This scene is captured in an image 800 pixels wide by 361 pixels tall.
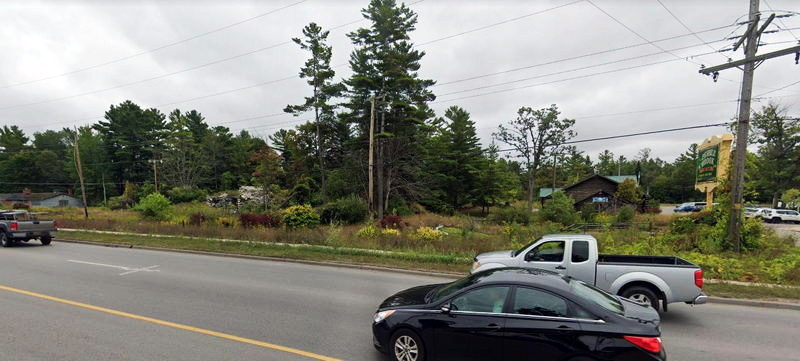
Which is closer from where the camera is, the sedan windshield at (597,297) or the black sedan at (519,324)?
the black sedan at (519,324)

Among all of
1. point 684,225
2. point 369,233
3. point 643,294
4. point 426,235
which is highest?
point 684,225

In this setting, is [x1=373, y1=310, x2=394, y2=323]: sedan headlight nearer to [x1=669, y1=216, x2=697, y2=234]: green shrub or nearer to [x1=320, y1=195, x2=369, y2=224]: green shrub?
[x1=669, y1=216, x2=697, y2=234]: green shrub

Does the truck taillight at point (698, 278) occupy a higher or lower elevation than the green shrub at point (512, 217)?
higher

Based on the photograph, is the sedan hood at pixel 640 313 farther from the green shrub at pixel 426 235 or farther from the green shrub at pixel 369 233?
the green shrub at pixel 369 233

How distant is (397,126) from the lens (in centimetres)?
3077

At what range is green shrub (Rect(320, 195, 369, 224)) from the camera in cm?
2477

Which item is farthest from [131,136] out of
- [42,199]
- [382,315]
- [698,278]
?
[698,278]

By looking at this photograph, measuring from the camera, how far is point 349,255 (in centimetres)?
1349

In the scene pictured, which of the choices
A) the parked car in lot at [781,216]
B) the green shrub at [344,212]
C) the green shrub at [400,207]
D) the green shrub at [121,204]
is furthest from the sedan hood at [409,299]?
the green shrub at [121,204]

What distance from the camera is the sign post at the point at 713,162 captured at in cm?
1511

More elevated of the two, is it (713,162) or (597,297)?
(713,162)

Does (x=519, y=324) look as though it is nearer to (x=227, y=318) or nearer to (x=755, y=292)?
(x=227, y=318)

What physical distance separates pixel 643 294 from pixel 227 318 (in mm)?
7983

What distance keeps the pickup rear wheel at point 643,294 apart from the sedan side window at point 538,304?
148 inches
